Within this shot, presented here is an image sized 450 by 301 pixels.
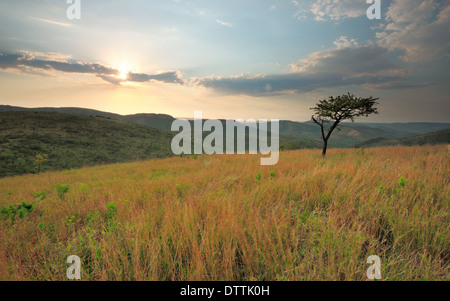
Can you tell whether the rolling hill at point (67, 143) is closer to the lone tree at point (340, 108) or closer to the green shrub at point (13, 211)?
the lone tree at point (340, 108)

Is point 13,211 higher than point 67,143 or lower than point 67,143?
lower

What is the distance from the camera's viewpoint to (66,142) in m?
40.3

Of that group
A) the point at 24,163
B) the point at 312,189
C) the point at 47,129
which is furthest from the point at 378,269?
the point at 47,129

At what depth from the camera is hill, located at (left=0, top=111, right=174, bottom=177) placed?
29.5m

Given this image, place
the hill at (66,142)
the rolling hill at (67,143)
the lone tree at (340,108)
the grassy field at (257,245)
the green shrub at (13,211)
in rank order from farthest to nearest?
1. the hill at (66,142)
2. the rolling hill at (67,143)
3. the lone tree at (340,108)
4. the green shrub at (13,211)
5. the grassy field at (257,245)

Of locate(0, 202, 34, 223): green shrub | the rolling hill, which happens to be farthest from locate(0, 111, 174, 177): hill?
locate(0, 202, 34, 223): green shrub

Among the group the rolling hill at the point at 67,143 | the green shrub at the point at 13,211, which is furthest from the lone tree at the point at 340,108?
the green shrub at the point at 13,211

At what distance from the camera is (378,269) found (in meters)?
1.77

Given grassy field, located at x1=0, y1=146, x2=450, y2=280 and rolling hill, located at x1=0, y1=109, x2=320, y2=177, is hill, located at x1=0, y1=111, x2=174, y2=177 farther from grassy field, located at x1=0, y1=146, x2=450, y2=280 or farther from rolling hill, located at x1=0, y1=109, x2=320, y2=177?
grassy field, located at x1=0, y1=146, x2=450, y2=280

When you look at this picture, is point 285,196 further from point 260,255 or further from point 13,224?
point 13,224

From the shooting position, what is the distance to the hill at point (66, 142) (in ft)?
96.9

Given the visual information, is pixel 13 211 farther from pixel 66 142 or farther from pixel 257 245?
pixel 66 142

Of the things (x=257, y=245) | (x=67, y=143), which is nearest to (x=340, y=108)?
(x=257, y=245)
